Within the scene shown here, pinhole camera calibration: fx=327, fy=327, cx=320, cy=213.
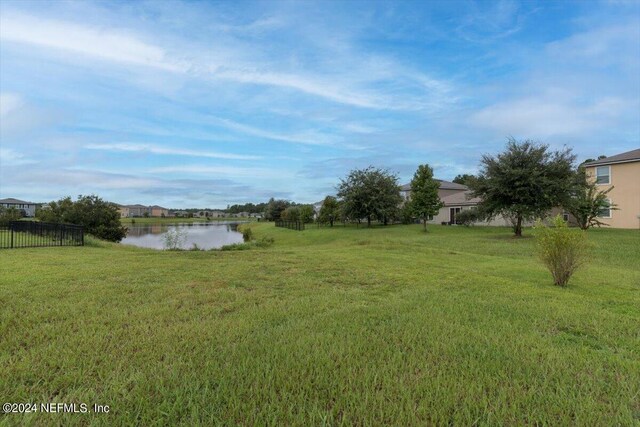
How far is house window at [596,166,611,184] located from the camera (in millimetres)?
23578

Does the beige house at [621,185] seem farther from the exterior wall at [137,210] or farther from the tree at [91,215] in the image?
the exterior wall at [137,210]

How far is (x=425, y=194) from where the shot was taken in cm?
2730

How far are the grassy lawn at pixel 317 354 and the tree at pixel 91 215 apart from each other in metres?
25.7

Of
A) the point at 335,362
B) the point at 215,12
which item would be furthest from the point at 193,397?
the point at 215,12

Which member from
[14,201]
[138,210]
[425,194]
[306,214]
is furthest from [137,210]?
[425,194]

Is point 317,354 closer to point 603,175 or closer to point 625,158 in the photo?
point 625,158

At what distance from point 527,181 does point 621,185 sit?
10.3m

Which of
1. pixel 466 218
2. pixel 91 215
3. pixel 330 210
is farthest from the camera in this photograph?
pixel 330 210

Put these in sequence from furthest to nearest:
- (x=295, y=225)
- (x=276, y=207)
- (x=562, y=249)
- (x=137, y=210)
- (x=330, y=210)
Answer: (x=137, y=210), (x=276, y=207), (x=330, y=210), (x=295, y=225), (x=562, y=249)

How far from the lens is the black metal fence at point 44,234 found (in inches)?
532

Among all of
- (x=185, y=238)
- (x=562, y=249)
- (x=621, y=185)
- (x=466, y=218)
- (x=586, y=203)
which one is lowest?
(x=185, y=238)

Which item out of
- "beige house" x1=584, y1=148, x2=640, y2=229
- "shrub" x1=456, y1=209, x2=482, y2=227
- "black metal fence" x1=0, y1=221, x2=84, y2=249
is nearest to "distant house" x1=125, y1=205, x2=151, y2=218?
"black metal fence" x1=0, y1=221, x2=84, y2=249

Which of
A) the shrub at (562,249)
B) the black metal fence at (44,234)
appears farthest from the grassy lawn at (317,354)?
the black metal fence at (44,234)

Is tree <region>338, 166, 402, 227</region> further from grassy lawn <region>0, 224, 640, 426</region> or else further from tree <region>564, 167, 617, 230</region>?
grassy lawn <region>0, 224, 640, 426</region>
